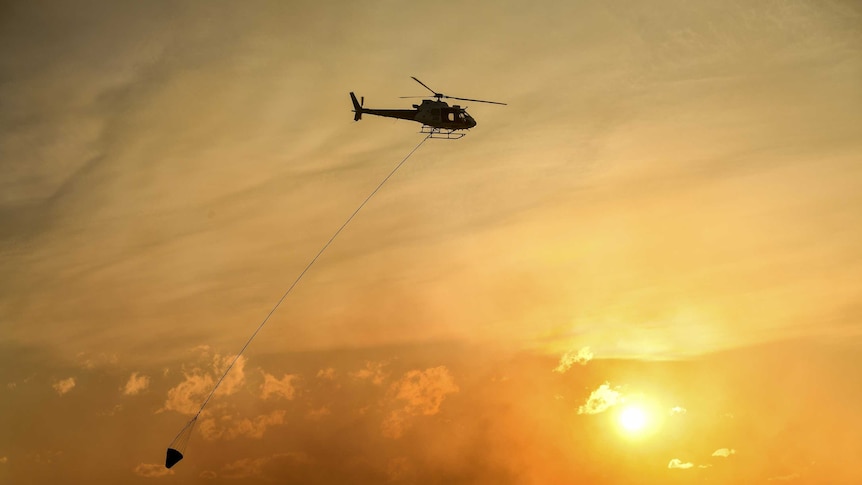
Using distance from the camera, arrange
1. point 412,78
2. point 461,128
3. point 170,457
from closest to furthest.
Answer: point 170,457, point 412,78, point 461,128

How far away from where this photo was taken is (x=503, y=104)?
327 ft

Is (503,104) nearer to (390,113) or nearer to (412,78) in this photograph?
(412,78)

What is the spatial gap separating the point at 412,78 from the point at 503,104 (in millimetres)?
12213

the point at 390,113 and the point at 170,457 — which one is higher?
the point at 390,113

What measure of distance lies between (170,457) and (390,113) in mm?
57765

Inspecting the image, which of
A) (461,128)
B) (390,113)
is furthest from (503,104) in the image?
(390,113)

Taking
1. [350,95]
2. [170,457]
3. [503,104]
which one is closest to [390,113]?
[350,95]

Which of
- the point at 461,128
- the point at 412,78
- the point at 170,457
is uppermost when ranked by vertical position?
the point at 412,78

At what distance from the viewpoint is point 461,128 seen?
108062 mm

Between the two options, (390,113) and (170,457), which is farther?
(390,113)

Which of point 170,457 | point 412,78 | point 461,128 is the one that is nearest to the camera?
point 170,457

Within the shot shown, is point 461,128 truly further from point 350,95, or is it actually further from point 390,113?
point 350,95

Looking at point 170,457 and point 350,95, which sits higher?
point 350,95

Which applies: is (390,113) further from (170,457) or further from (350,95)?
(170,457)
